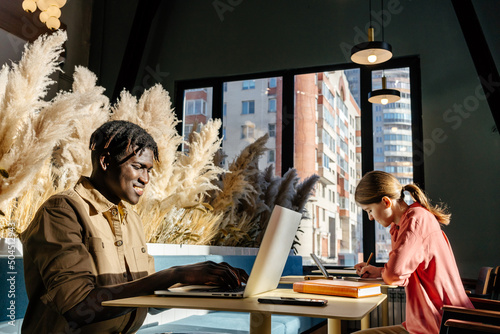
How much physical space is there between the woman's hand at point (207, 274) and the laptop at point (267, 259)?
3 cm

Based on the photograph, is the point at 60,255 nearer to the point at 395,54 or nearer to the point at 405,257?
the point at 405,257

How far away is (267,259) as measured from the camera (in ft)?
4.07

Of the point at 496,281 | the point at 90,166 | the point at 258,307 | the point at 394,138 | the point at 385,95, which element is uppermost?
the point at 385,95

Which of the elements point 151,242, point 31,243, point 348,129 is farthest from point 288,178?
point 31,243

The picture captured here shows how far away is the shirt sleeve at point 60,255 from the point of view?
1164 mm

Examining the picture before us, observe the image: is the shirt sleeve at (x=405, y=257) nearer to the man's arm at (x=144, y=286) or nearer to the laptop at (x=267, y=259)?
the laptop at (x=267, y=259)

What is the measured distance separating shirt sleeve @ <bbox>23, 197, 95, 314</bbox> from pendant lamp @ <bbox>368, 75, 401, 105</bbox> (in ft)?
12.6

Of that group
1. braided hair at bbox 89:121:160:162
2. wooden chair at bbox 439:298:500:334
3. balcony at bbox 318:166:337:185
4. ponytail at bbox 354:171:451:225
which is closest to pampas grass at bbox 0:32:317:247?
braided hair at bbox 89:121:160:162

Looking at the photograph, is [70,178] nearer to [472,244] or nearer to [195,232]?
[195,232]

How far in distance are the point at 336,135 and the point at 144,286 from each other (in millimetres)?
4531

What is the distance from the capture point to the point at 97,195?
1.47 meters

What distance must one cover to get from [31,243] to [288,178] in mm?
3456

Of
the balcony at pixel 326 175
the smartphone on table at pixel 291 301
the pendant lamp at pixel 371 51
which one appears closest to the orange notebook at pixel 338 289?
the smartphone on table at pixel 291 301

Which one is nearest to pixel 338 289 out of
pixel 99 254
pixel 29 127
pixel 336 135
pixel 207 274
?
pixel 207 274
